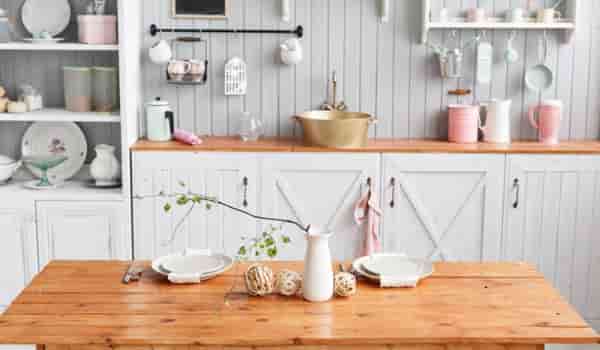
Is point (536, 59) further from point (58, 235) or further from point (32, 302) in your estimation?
point (32, 302)

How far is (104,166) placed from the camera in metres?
4.02

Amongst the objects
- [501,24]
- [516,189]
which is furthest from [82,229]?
[501,24]

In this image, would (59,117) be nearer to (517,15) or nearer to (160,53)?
(160,53)

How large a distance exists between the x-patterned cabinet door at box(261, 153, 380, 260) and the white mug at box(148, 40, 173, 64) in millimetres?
769

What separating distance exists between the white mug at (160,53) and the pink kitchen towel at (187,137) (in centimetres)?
38

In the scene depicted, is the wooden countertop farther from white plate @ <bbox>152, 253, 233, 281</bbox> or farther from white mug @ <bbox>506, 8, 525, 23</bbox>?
white plate @ <bbox>152, 253, 233, 281</bbox>

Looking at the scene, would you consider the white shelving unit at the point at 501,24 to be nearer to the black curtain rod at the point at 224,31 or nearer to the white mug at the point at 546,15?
the white mug at the point at 546,15

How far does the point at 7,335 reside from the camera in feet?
6.70

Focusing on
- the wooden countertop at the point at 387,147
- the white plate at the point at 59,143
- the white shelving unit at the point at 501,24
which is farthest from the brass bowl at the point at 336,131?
the white plate at the point at 59,143

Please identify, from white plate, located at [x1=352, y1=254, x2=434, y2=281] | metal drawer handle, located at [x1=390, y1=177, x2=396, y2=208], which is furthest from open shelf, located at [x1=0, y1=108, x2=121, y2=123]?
white plate, located at [x1=352, y1=254, x2=434, y2=281]

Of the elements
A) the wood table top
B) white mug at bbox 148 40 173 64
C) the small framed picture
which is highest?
the small framed picture

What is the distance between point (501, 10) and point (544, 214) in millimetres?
1113

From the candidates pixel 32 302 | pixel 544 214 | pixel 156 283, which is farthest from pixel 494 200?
pixel 32 302

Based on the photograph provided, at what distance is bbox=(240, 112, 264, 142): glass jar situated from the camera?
4.12m
